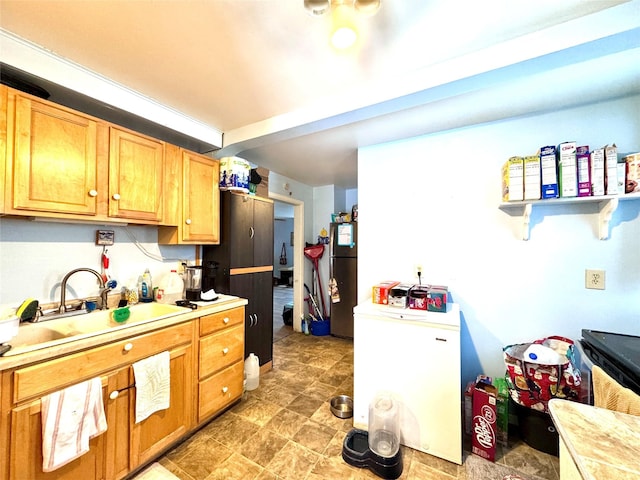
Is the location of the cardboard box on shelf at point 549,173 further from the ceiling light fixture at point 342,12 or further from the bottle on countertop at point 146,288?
the bottle on countertop at point 146,288

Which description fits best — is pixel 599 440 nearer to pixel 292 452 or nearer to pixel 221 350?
pixel 292 452

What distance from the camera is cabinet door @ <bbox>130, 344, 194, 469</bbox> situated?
140 centimetres

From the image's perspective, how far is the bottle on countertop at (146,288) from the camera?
1.93 metres

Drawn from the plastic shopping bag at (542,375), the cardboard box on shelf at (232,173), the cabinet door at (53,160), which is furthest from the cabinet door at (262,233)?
the plastic shopping bag at (542,375)

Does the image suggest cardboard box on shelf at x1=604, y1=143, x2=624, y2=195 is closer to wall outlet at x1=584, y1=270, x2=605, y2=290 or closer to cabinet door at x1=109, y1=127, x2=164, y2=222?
wall outlet at x1=584, y1=270, x2=605, y2=290

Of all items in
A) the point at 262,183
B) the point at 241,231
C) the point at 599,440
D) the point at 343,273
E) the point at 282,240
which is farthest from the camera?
the point at 282,240

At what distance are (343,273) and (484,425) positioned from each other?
227cm

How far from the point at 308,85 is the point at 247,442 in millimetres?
2422

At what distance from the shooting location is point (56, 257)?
1.57 m

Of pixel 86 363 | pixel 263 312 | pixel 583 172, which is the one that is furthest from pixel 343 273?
pixel 86 363

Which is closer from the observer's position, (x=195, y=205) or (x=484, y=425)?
(x=484, y=425)

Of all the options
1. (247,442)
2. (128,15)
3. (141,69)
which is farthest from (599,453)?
(141,69)

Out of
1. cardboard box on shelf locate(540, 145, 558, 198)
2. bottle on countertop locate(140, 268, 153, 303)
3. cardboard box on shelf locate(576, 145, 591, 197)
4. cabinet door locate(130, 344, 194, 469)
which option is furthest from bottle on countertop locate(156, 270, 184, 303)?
cardboard box on shelf locate(576, 145, 591, 197)

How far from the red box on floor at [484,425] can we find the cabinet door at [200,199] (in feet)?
7.66
